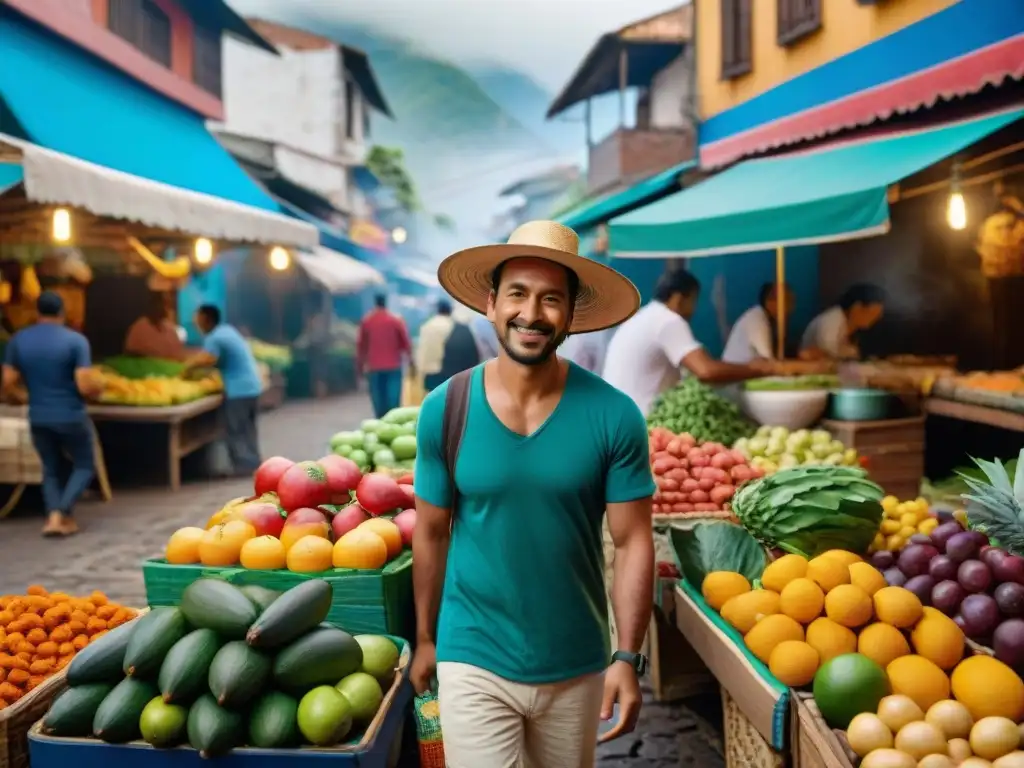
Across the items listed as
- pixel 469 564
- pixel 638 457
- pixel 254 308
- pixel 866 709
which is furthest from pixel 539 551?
pixel 254 308

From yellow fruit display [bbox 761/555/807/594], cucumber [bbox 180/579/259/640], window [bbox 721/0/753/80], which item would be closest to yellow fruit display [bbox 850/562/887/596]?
yellow fruit display [bbox 761/555/807/594]

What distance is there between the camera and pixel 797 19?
9.98 meters

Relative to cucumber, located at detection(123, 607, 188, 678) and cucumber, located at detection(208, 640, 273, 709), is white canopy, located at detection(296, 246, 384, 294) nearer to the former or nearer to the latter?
cucumber, located at detection(123, 607, 188, 678)

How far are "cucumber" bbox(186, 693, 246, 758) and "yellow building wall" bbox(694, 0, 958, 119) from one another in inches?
304

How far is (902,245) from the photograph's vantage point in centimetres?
1030

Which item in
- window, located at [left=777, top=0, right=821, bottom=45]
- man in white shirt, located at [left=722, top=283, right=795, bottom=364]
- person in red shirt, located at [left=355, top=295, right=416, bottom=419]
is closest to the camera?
man in white shirt, located at [left=722, top=283, right=795, bottom=364]

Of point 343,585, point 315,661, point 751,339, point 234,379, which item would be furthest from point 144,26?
point 315,661

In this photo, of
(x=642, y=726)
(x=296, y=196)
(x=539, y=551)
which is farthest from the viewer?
(x=296, y=196)

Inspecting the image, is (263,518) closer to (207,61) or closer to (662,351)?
(662,351)

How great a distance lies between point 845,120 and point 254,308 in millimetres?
20472

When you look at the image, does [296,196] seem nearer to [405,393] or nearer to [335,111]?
[335,111]

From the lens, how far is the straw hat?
92.2 inches

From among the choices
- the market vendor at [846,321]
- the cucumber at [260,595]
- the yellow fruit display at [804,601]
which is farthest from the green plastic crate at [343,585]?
the market vendor at [846,321]

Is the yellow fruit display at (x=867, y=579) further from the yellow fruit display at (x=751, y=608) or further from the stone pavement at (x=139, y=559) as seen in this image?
the stone pavement at (x=139, y=559)
